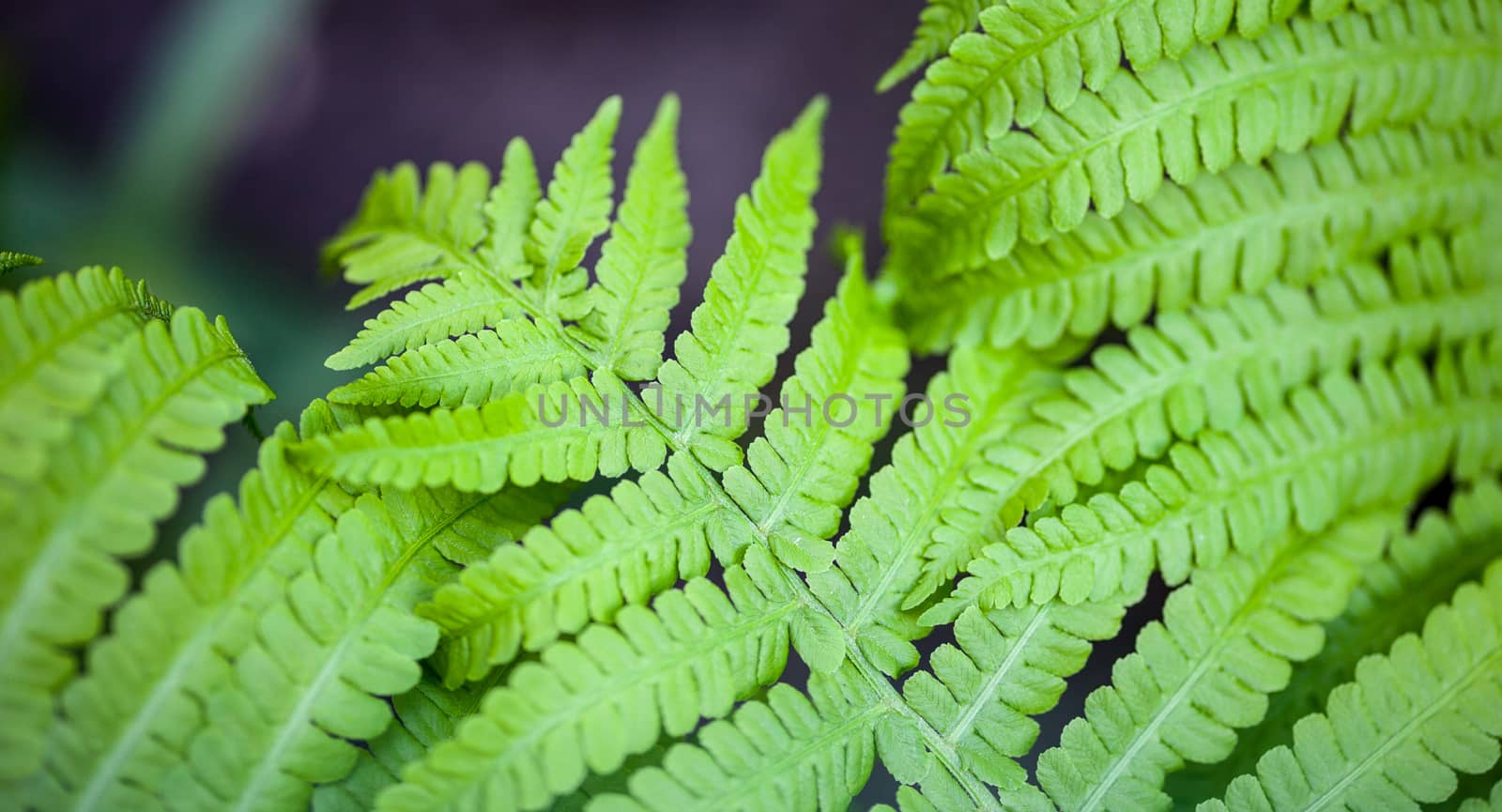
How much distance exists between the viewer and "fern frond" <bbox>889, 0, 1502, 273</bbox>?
1139 millimetres

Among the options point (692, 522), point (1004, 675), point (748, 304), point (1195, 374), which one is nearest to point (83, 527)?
point (692, 522)

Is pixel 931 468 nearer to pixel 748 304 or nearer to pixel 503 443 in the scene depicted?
pixel 748 304

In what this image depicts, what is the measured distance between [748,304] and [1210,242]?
0.65m

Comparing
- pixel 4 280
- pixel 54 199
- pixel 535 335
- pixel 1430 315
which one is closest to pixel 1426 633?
pixel 1430 315

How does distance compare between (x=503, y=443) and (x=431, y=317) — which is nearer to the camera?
(x=503, y=443)

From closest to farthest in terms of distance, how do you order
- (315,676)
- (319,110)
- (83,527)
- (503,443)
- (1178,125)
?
1. (83,527)
2. (315,676)
3. (503,443)
4. (1178,125)
5. (319,110)

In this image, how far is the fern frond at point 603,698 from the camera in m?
0.89

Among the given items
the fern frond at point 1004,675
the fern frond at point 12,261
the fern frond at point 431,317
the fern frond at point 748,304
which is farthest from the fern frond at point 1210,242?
the fern frond at point 12,261

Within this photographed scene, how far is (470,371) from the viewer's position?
3.72 ft

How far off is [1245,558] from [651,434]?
0.81m

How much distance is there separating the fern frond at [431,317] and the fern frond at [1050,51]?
0.61 m

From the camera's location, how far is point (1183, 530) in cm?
113

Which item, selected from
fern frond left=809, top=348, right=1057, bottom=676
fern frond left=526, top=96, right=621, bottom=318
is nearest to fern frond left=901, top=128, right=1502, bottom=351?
fern frond left=809, top=348, right=1057, bottom=676

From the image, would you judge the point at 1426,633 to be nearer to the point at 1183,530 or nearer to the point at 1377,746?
the point at 1377,746
